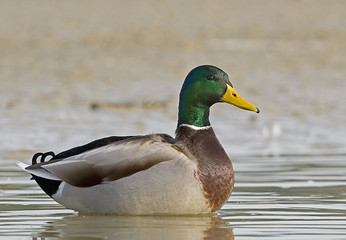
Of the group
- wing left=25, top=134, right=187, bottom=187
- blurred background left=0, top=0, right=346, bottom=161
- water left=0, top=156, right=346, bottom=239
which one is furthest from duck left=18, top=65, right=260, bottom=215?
blurred background left=0, top=0, right=346, bottom=161

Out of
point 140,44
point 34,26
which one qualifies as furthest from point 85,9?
point 140,44

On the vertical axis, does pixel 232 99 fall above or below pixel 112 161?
above

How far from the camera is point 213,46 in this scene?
18766 millimetres

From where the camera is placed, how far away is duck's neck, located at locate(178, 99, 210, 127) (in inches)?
306

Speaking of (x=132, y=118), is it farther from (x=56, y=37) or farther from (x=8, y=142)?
(x=56, y=37)

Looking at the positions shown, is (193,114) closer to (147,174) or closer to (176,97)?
(147,174)

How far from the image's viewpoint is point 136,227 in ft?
22.4

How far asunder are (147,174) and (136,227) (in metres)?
0.57

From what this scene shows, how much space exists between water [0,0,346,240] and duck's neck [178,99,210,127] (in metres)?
0.66

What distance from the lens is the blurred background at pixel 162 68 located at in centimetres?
1180

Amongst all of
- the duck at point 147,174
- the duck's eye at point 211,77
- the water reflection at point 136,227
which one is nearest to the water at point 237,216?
the water reflection at point 136,227

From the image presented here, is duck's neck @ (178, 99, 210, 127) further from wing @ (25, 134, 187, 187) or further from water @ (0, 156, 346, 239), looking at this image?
water @ (0, 156, 346, 239)

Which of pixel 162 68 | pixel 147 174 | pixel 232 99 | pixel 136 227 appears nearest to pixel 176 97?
pixel 162 68

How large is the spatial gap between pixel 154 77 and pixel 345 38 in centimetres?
492
